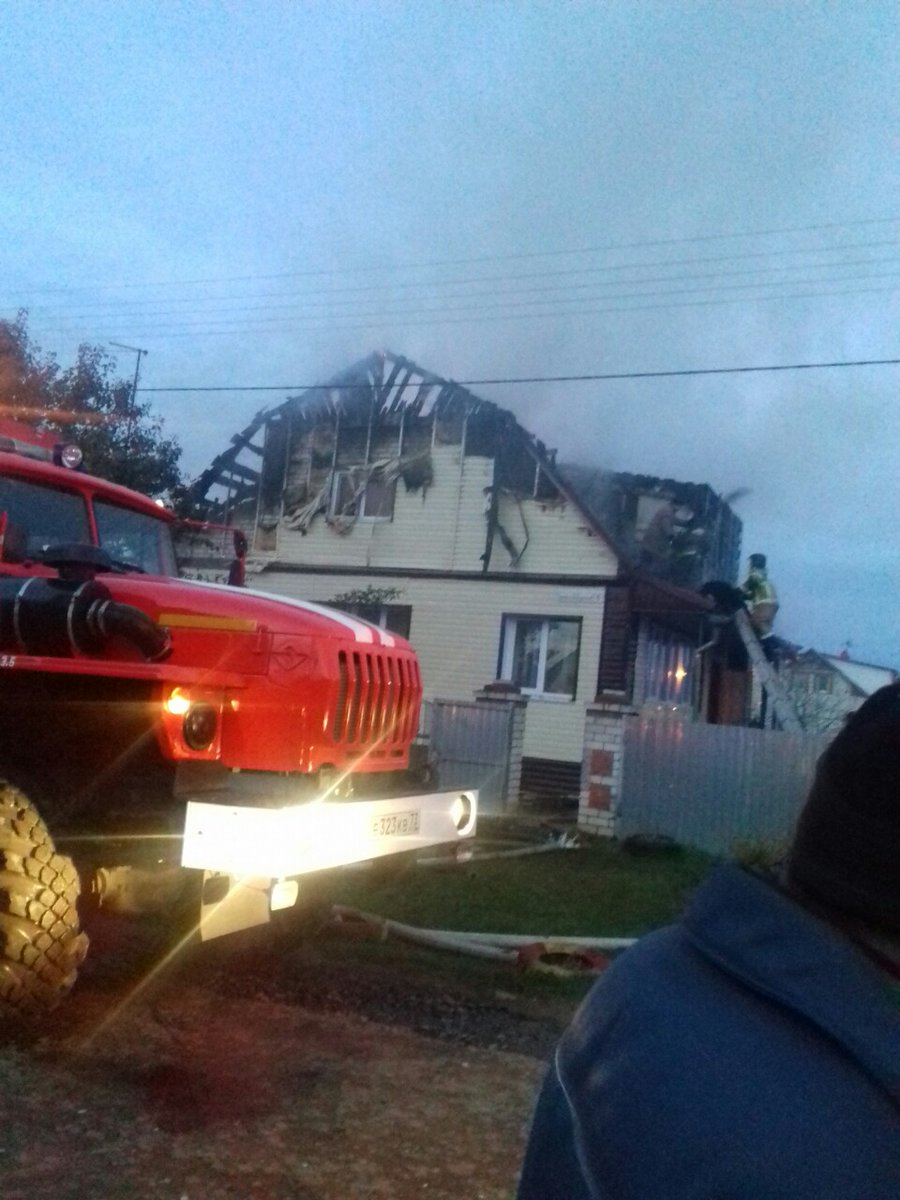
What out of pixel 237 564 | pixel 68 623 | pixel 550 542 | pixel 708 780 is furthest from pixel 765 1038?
pixel 550 542

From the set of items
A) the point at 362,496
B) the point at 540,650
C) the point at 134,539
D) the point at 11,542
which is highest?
the point at 362,496

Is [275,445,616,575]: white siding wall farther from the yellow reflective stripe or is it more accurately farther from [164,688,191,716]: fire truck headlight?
[164,688,191,716]: fire truck headlight

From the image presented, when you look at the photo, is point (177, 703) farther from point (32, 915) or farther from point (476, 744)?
point (476, 744)

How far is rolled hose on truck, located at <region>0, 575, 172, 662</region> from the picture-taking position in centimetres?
486

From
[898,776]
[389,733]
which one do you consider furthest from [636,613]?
[898,776]

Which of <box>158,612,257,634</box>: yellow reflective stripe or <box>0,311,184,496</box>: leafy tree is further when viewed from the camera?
<box>0,311,184,496</box>: leafy tree

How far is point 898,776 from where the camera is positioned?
104 centimetres

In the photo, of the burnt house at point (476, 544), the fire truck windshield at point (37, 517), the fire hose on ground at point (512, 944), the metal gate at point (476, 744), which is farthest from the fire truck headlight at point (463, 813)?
the burnt house at point (476, 544)

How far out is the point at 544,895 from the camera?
872 cm

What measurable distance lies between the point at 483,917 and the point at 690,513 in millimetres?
14437

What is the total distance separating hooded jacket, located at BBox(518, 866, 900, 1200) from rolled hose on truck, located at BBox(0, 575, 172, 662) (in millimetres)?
3990

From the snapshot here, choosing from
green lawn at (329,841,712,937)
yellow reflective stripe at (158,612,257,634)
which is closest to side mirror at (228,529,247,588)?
green lawn at (329,841,712,937)

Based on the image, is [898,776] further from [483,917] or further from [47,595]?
[483,917]

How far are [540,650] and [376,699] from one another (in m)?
12.8
